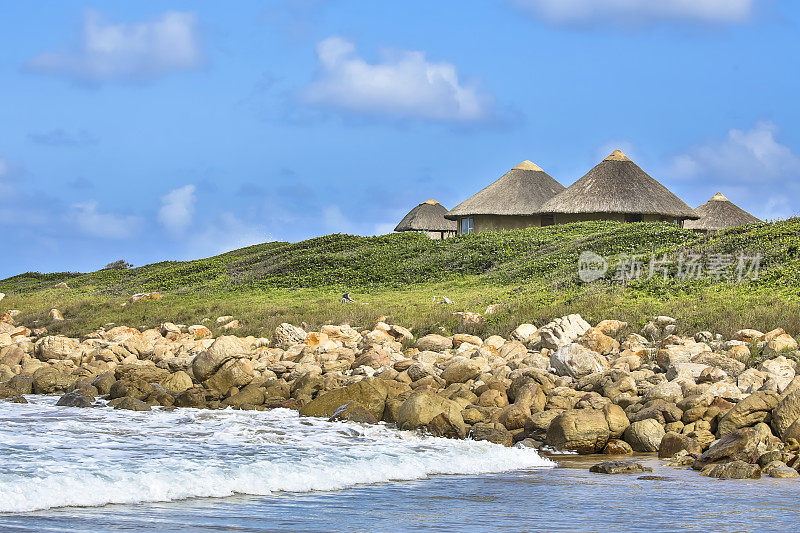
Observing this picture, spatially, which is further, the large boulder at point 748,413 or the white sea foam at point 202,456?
the large boulder at point 748,413

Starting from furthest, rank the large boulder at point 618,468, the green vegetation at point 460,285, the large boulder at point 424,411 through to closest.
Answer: the green vegetation at point 460,285
the large boulder at point 424,411
the large boulder at point 618,468

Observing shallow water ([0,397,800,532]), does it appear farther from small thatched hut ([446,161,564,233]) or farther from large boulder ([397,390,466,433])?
small thatched hut ([446,161,564,233])

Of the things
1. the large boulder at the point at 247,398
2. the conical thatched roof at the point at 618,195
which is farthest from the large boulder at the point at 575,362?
the conical thatched roof at the point at 618,195

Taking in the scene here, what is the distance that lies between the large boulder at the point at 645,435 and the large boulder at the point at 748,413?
0.88 meters

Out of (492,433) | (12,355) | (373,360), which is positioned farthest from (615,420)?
(12,355)

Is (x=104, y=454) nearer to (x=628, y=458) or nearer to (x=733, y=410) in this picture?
(x=628, y=458)

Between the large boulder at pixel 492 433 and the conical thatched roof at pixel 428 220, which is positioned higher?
the conical thatched roof at pixel 428 220

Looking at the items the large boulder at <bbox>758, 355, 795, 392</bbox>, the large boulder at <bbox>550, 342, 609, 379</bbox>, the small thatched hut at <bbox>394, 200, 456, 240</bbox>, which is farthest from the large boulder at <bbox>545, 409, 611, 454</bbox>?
the small thatched hut at <bbox>394, 200, 456, 240</bbox>

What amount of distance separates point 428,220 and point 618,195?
20.2 metres

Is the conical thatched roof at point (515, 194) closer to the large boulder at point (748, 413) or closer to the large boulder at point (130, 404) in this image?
the large boulder at point (130, 404)

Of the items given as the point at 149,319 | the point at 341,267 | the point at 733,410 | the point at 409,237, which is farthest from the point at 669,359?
the point at 409,237

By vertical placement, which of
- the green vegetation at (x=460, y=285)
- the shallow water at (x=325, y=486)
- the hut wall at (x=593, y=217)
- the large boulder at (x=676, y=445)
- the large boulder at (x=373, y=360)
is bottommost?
the shallow water at (x=325, y=486)

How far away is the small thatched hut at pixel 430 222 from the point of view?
62.4 meters

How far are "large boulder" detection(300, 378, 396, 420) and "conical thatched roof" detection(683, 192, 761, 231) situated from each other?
42.4 meters
